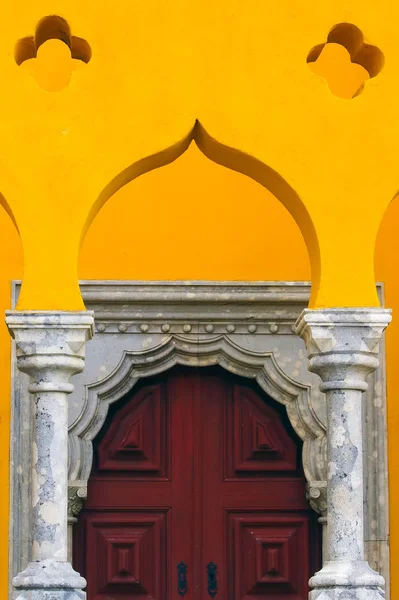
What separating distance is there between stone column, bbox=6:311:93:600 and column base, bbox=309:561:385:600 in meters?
0.89

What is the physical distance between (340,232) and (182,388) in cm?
172

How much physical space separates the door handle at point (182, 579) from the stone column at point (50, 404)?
151 centimetres

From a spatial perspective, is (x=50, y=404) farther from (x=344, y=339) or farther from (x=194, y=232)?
(x=194, y=232)

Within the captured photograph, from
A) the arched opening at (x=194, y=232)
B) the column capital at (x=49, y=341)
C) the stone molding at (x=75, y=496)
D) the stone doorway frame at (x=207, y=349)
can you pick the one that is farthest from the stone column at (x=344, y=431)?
the stone molding at (x=75, y=496)

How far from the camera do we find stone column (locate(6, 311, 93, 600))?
629cm

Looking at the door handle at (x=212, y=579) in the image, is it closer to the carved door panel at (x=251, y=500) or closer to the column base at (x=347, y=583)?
the carved door panel at (x=251, y=500)

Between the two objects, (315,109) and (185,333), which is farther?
(185,333)

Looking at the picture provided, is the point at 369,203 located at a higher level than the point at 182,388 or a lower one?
higher

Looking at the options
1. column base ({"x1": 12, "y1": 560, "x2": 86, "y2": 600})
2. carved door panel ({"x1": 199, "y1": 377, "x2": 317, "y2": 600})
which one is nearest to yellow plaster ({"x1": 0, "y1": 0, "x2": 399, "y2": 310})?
column base ({"x1": 12, "y1": 560, "x2": 86, "y2": 600})

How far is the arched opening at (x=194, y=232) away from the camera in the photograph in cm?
791

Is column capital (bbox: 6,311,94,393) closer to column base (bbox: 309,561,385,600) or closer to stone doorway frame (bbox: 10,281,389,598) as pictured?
column base (bbox: 309,561,385,600)

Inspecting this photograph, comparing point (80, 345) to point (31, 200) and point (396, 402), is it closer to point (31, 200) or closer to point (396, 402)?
point (31, 200)

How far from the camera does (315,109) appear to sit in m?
6.62

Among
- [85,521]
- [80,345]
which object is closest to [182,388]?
[85,521]
